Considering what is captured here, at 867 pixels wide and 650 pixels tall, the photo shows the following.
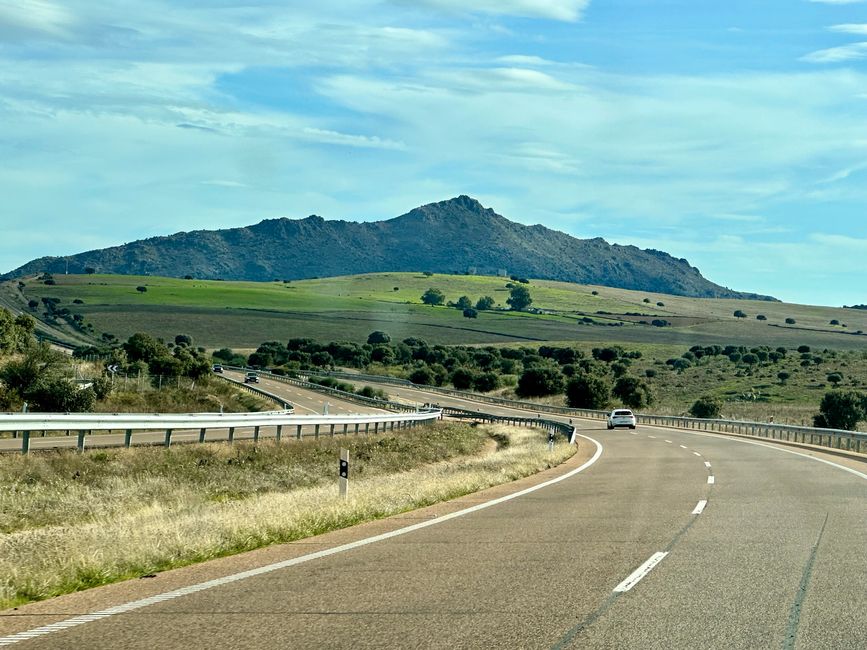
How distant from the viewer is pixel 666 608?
8.73 m

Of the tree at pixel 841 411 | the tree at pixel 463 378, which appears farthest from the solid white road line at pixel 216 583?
the tree at pixel 463 378

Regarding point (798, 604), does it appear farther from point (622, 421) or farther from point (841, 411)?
point (841, 411)

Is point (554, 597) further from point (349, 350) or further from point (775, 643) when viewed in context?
point (349, 350)

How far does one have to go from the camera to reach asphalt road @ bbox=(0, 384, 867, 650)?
7699 mm

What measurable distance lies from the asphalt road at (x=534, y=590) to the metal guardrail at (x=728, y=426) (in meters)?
24.5

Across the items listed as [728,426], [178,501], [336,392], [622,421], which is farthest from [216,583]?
[336,392]

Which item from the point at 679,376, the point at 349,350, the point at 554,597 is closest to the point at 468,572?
the point at 554,597

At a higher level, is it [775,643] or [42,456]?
[775,643]

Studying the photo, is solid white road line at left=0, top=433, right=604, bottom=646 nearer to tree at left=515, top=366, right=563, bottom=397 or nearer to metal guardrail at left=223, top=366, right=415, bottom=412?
metal guardrail at left=223, top=366, right=415, bottom=412

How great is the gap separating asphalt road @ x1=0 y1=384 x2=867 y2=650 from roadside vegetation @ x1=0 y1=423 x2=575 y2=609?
1.82ft

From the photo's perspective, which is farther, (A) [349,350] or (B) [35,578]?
(A) [349,350]

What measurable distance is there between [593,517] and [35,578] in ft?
26.8

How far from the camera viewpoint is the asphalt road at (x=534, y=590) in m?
7.70

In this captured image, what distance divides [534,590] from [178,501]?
10.2 meters
